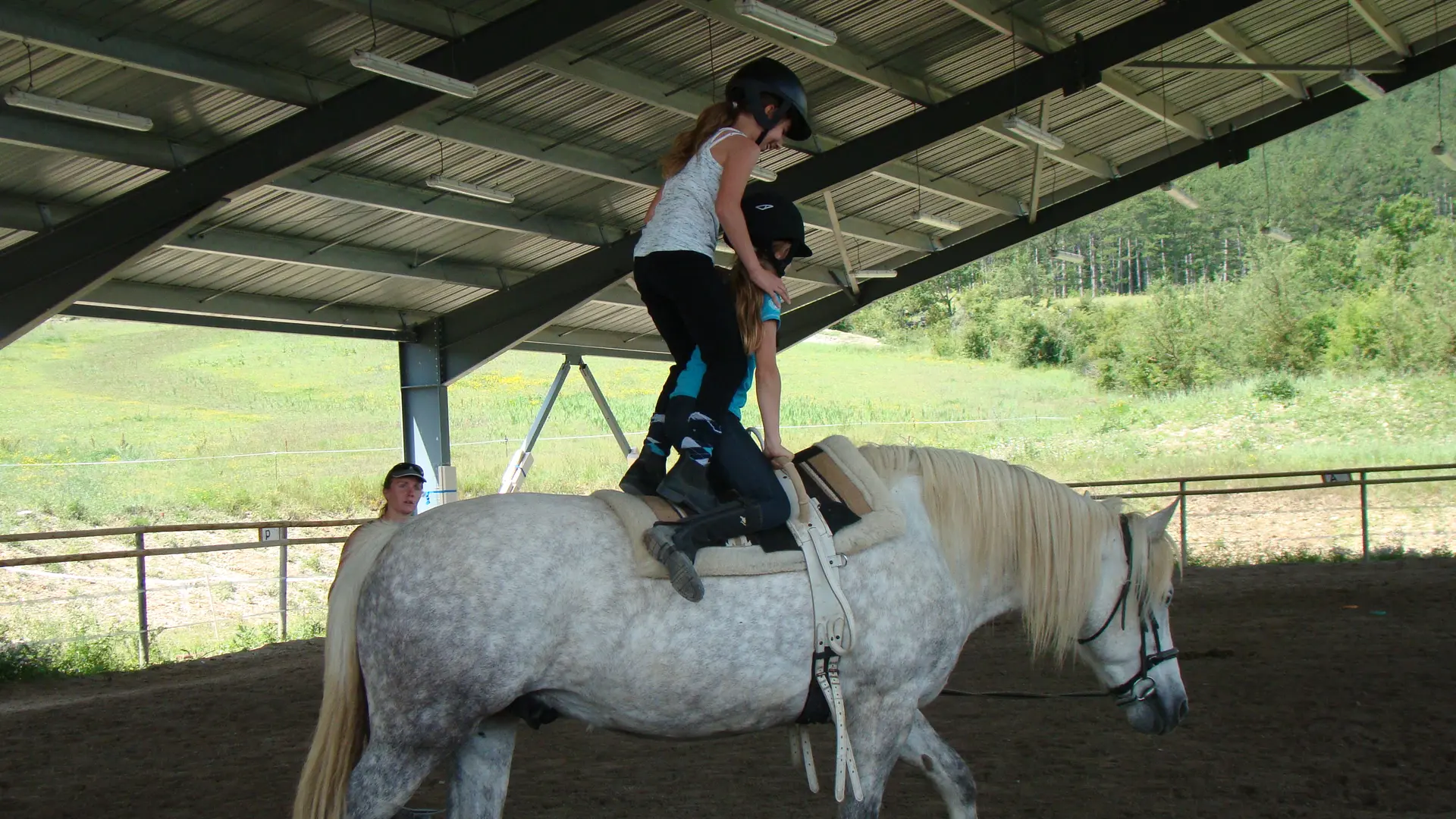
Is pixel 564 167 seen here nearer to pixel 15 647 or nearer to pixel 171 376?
pixel 15 647

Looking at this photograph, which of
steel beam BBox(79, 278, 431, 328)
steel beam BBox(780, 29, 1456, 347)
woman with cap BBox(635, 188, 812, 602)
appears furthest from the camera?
steel beam BBox(780, 29, 1456, 347)

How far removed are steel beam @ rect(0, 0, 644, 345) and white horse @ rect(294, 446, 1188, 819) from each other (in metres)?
5.72

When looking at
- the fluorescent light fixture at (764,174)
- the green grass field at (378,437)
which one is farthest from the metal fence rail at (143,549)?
the fluorescent light fixture at (764,174)

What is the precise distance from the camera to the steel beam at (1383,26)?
11406 mm

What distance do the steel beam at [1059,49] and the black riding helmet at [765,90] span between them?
6764mm

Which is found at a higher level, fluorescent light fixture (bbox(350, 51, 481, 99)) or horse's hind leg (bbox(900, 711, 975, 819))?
fluorescent light fixture (bbox(350, 51, 481, 99))

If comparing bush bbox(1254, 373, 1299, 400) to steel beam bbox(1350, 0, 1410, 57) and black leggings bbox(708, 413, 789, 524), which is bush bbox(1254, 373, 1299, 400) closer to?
steel beam bbox(1350, 0, 1410, 57)

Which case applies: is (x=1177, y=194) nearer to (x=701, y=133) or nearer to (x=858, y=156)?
(x=858, y=156)

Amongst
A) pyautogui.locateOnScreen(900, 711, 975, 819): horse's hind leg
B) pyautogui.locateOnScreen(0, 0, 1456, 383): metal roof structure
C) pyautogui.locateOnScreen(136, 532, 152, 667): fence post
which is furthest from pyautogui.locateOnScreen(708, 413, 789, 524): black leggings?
pyautogui.locateOnScreen(136, 532, 152, 667): fence post

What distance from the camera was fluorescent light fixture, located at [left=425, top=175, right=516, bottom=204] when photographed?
9750 mm

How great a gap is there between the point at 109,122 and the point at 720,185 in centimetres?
609

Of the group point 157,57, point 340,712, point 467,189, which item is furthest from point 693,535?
point 467,189

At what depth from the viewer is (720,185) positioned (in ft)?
9.58


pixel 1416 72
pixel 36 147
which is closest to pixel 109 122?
pixel 36 147
